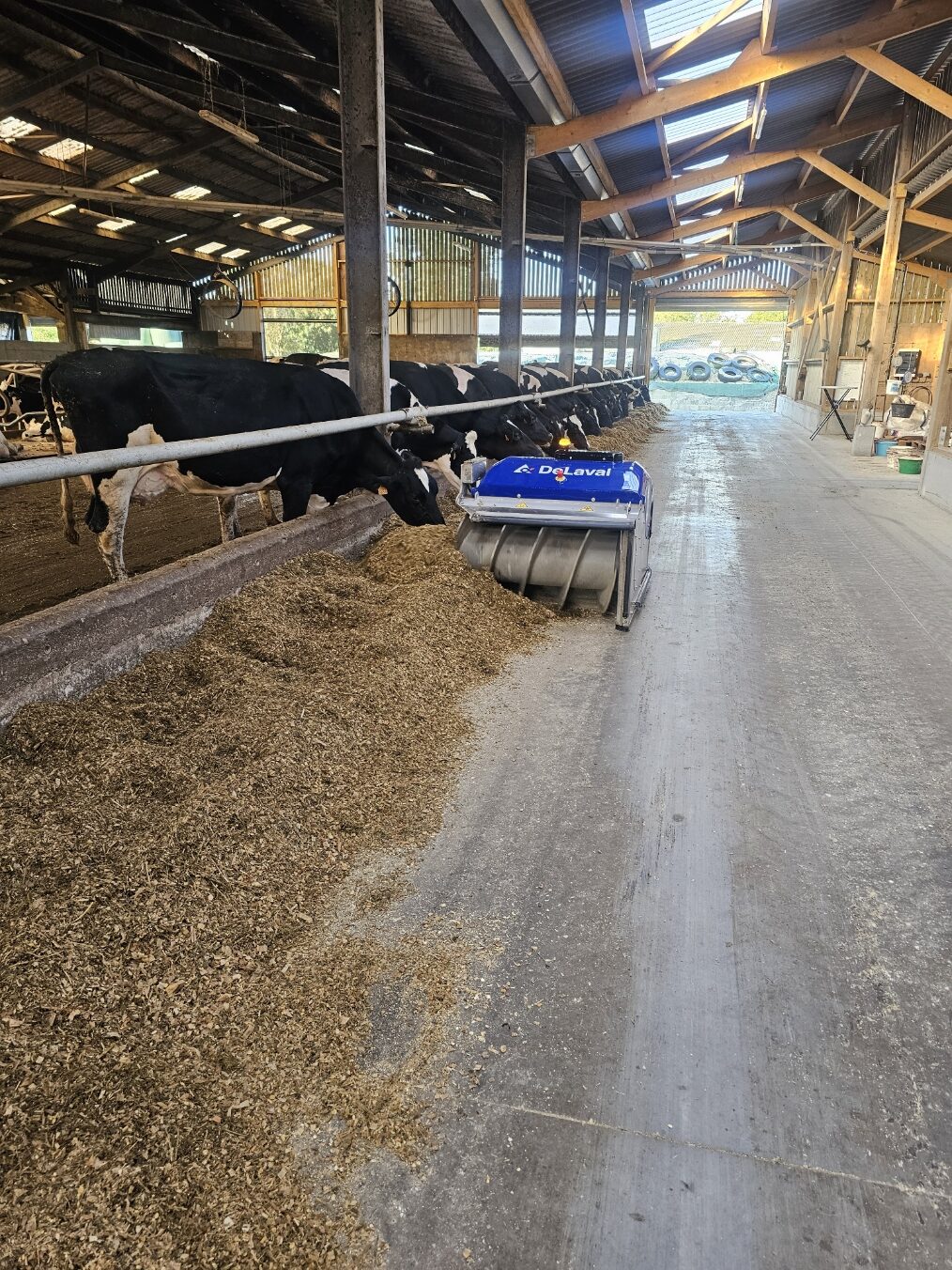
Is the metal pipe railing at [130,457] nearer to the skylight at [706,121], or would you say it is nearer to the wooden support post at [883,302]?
the skylight at [706,121]

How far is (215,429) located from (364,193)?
2.38 meters

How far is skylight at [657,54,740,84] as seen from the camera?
10.3 metres

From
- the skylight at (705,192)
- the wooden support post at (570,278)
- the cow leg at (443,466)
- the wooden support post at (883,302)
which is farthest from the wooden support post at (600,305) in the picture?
the cow leg at (443,466)

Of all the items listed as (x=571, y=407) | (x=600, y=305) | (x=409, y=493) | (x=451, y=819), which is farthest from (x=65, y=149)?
(x=451, y=819)

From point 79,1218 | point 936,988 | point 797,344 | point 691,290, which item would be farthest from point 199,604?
point 691,290

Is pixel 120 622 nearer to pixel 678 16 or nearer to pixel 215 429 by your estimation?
pixel 215 429

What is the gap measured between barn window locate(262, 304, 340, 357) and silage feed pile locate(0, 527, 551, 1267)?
28.7 m

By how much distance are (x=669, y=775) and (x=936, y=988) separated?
45.4 inches

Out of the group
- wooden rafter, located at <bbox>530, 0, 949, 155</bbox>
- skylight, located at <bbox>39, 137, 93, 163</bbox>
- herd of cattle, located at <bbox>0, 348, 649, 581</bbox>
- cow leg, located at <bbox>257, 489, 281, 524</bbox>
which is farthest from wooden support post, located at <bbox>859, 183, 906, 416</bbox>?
skylight, located at <bbox>39, 137, 93, 163</bbox>

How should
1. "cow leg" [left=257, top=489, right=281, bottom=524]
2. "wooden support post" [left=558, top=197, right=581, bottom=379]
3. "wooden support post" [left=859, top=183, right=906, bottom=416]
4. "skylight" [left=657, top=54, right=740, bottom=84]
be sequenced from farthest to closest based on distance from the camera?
1. "wooden support post" [left=558, top=197, right=581, bottom=379]
2. "wooden support post" [left=859, top=183, right=906, bottom=416]
3. "skylight" [left=657, top=54, right=740, bottom=84]
4. "cow leg" [left=257, top=489, right=281, bottom=524]

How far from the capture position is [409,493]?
5.88 m

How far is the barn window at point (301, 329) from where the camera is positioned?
2972cm

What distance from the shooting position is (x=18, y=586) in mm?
5500

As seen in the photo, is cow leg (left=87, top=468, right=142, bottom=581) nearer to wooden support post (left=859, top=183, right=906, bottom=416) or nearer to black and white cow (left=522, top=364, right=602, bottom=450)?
black and white cow (left=522, top=364, right=602, bottom=450)
